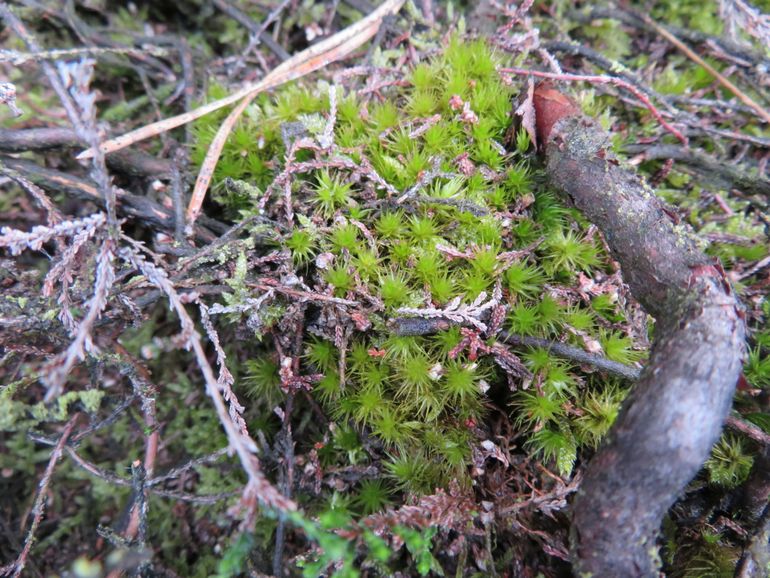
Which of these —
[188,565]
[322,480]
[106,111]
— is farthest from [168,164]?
[188,565]

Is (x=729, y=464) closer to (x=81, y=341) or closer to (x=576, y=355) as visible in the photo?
(x=576, y=355)

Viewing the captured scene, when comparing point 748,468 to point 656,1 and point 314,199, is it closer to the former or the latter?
point 314,199

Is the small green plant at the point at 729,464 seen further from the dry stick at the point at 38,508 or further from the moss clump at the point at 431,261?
the dry stick at the point at 38,508

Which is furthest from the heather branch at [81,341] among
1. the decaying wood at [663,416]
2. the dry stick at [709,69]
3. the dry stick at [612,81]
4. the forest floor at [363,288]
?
the dry stick at [709,69]

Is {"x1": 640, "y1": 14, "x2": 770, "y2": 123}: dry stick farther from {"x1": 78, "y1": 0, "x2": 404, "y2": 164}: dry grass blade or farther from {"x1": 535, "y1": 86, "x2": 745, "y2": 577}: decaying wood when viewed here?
{"x1": 78, "y1": 0, "x2": 404, "y2": 164}: dry grass blade

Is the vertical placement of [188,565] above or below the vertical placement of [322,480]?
below

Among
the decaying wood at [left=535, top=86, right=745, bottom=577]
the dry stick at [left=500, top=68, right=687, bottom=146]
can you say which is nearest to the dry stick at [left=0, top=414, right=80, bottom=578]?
the decaying wood at [left=535, top=86, right=745, bottom=577]
